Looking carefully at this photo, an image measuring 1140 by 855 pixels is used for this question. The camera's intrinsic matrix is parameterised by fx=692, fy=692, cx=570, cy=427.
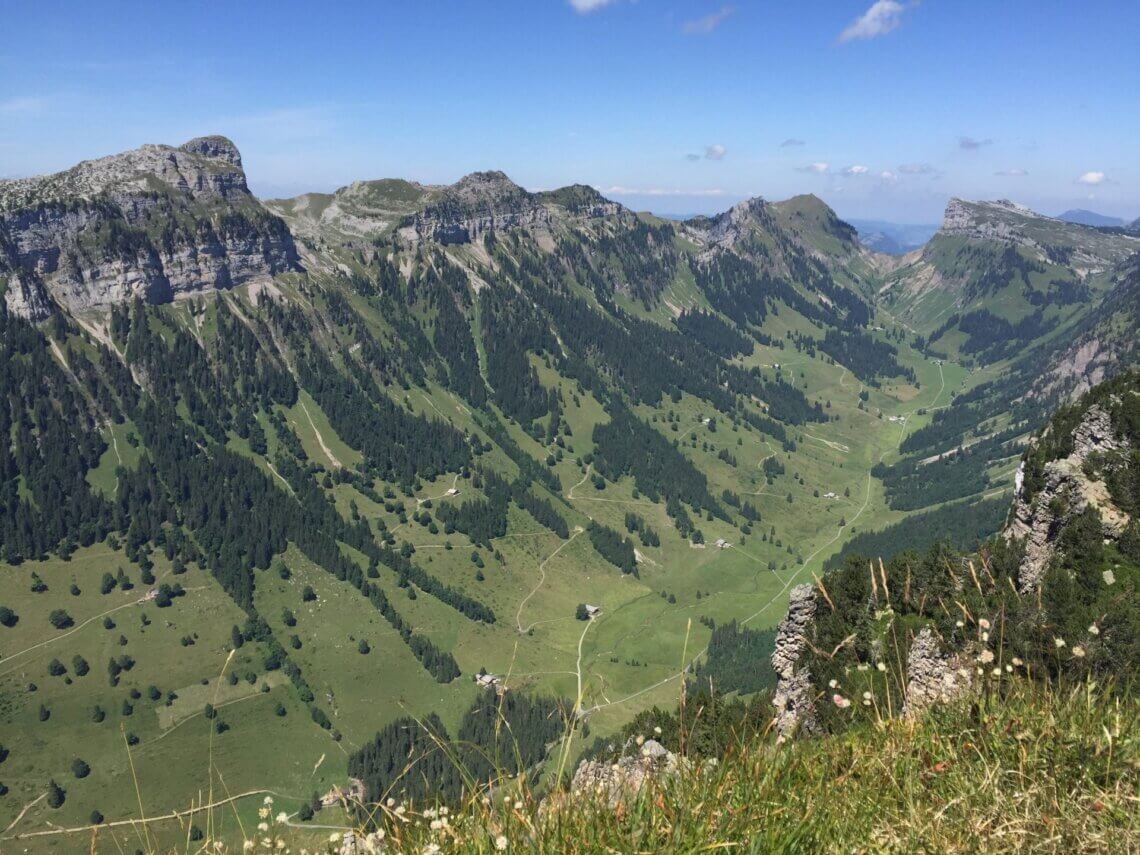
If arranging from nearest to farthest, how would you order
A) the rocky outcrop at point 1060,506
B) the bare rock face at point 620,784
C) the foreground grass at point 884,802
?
the foreground grass at point 884,802, the bare rock face at point 620,784, the rocky outcrop at point 1060,506

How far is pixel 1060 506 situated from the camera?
45062 millimetres

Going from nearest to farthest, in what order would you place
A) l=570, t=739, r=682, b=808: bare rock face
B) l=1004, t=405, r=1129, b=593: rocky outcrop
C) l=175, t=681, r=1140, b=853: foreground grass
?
1. l=175, t=681, r=1140, b=853: foreground grass
2. l=570, t=739, r=682, b=808: bare rock face
3. l=1004, t=405, r=1129, b=593: rocky outcrop

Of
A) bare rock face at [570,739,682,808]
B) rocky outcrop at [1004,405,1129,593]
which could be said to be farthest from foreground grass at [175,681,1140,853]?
rocky outcrop at [1004,405,1129,593]

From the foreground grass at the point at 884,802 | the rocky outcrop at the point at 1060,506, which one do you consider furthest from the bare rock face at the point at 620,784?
the rocky outcrop at the point at 1060,506

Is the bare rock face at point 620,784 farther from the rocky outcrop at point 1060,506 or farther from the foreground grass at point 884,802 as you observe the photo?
the rocky outcrop at point 1060,506

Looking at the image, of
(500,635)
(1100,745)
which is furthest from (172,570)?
(1100,745)

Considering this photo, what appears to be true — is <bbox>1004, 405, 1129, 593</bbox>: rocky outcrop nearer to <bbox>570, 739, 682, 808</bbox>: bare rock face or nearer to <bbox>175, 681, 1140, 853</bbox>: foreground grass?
<bbox>175, 681, 1140, 853</bbox>: foreground grass

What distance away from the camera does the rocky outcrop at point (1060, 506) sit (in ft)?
143

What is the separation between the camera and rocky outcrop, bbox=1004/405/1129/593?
43700 millimetres

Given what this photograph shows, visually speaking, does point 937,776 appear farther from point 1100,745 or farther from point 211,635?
point 211,635

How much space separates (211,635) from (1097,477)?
19004 centimetres

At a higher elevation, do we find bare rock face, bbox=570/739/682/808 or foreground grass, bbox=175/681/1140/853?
foreground grass, bbox=175/681/1140/853

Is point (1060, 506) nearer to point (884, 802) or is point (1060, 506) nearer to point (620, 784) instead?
Answer: point (884, 802)

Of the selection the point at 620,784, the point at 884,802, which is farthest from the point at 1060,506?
the point at 620,784
